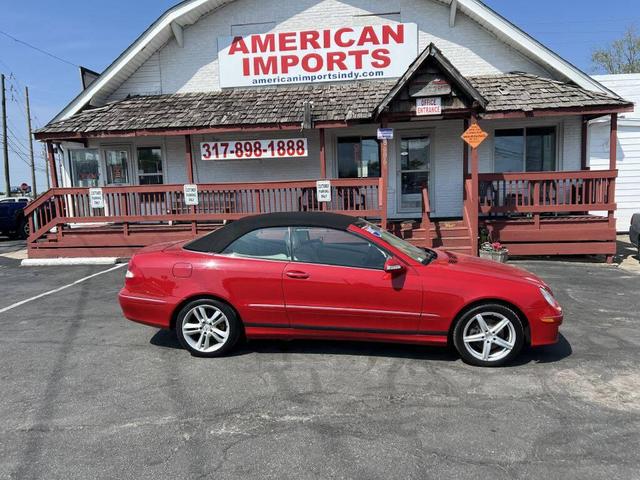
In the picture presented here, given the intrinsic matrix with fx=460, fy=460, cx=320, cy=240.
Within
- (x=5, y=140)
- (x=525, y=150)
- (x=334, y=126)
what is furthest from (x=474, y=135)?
(x=5, y=140)

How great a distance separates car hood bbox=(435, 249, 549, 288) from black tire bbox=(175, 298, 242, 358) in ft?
7.13

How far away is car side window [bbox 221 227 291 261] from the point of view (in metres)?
4.65

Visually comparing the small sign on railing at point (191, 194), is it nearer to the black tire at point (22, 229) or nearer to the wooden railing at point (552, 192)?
the wooden railing at point (552, 192)

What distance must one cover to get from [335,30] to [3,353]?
10397mm

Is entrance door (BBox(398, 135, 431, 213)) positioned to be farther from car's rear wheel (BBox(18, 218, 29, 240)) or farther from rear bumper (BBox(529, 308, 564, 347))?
car's rear wheel (BBox(18, 218, 29, 240))

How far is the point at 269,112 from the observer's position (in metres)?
11.1

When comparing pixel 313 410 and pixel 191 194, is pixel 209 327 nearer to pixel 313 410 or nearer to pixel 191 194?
pixel 313 410

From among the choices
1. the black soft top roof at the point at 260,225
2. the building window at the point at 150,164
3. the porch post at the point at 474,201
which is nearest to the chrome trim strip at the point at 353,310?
the black soft top roof at the point at 260,225

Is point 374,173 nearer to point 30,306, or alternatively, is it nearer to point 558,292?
point 558,292

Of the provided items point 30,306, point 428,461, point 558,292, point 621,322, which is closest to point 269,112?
point 30,306

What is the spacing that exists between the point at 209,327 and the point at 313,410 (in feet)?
5.23

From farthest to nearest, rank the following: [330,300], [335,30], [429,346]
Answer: [335,30], [429,346], [330,300]

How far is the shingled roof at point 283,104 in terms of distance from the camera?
33.4 feet

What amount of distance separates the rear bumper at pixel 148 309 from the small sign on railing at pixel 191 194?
6.34 meters
